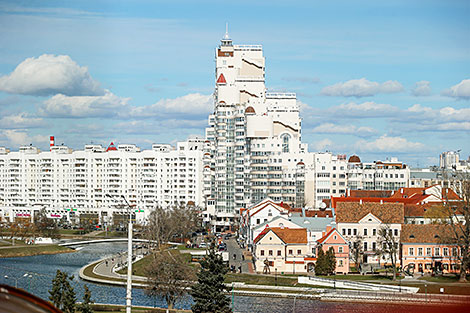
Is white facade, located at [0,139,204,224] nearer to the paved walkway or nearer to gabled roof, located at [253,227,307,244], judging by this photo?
the paved walkway

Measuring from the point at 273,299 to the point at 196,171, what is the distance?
44.2 m

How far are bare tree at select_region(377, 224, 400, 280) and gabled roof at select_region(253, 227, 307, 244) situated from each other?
3656 mm

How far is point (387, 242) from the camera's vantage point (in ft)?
105

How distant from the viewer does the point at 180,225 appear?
49438mm

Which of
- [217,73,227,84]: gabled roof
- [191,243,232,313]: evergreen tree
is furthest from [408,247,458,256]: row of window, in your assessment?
[217,73,227,84]: gabled roof

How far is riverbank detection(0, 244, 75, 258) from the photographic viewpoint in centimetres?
4494

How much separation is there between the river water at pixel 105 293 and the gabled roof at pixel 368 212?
8.23 m

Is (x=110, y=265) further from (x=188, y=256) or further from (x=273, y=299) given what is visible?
(x=273, y=299)

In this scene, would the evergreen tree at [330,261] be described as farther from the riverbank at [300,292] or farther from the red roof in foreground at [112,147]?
the red roof in foreground at [112,147]

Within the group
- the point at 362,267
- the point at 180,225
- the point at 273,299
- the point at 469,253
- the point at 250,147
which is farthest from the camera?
the point at 250,147

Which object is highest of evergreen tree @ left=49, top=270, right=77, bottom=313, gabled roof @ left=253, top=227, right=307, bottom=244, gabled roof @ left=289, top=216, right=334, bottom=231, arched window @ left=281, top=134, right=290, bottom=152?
arched window @ left=281, top=134, right=290, bottom=152

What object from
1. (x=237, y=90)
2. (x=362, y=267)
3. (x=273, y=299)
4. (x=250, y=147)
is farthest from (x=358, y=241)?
(x=237, y=90)

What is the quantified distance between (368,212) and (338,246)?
152 inches

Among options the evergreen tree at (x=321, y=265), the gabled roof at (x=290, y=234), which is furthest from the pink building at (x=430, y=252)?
the gabled roof at (x=290, y=234)
